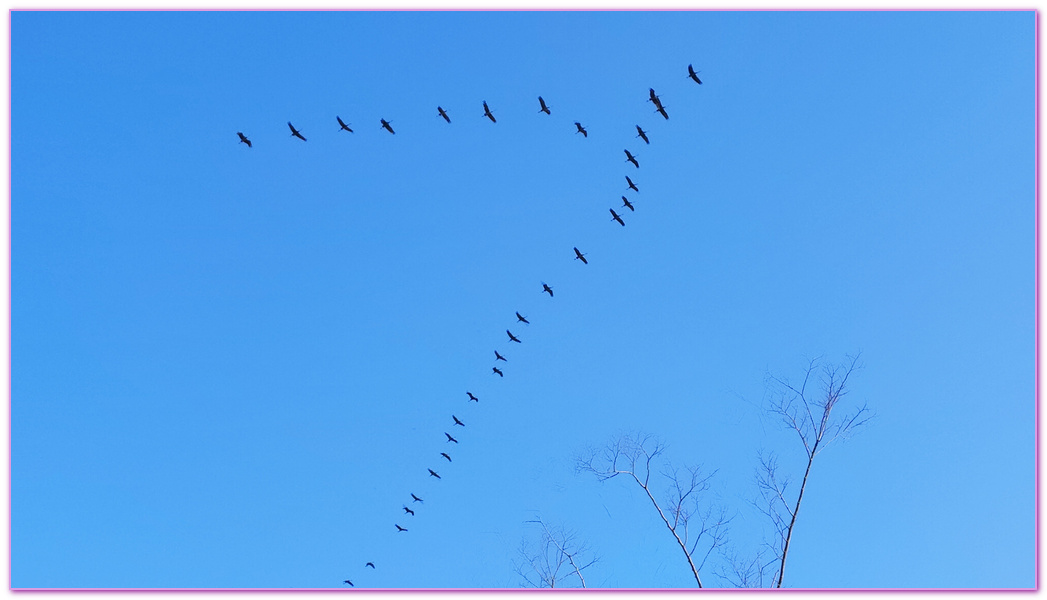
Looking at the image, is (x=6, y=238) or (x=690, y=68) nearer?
(x=690, y=68)

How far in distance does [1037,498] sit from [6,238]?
2842 centimetres

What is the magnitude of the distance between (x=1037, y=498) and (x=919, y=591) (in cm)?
624

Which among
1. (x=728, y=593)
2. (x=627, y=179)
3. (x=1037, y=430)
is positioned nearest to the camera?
(x=728, y=593)

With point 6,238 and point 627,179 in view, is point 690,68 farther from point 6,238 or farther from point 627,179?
point 6,238

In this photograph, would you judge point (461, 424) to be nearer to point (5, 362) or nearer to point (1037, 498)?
point (5, 362)

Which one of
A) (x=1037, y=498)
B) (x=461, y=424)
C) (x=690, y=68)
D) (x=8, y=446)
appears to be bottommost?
(x=8, y=446)

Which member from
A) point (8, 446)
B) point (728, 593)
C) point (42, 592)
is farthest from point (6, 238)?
point (728, 593)

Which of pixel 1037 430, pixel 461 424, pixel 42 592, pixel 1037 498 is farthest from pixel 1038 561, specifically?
pixel 42 592

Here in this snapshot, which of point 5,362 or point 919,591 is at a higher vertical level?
point 5,362

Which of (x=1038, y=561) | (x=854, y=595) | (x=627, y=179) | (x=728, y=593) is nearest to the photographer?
(x=854, y=595)

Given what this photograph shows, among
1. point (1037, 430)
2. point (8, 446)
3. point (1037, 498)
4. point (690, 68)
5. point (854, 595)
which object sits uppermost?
point (690, 68)

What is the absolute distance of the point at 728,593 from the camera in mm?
18797

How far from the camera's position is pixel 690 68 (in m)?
21.7

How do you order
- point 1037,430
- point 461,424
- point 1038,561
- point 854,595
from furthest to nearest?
point 461,424 → point 1037,430 → point 1038,561 → point 854,595
